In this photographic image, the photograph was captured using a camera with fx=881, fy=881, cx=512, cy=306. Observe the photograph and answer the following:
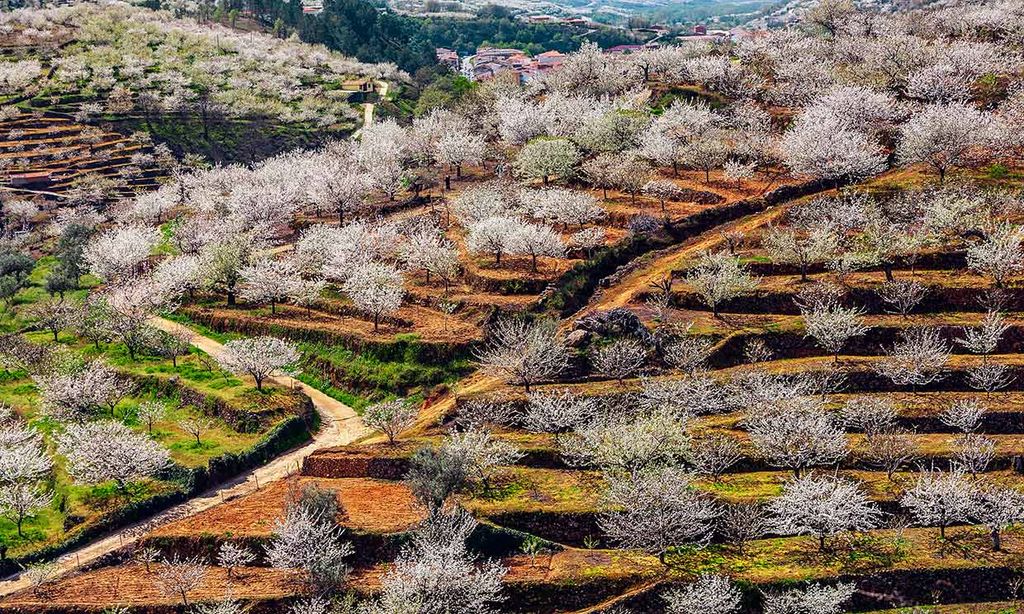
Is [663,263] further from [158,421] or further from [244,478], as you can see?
[158,421]

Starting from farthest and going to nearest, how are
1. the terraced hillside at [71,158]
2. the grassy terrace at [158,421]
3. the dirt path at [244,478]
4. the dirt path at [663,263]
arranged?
the terraced hillside at [71,158]
the dirt path at [663,263]
the grassy terrace at [158,421]
the dirt path at [244,478]

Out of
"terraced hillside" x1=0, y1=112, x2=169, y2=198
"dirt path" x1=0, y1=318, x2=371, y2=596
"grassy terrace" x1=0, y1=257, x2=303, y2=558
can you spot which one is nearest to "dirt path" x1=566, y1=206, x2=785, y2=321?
"dirt path" x1=0, y1=318, x2=371, y2=596

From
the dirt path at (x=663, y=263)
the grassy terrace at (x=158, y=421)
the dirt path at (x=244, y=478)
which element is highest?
the dirt path at (x=663, y=263)

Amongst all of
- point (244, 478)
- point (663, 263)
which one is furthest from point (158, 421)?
point (663, 263)

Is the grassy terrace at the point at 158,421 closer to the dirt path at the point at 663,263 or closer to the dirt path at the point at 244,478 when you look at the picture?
the dirt path at the point at 244,478

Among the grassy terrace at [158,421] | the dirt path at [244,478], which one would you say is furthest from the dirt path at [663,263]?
the grassy terrace at [158,421]

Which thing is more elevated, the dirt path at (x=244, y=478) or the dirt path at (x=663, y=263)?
the dirt path at (x=663, y=263)

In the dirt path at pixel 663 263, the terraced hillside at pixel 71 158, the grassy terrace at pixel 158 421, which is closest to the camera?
the grassy terrace at pixel 158 421

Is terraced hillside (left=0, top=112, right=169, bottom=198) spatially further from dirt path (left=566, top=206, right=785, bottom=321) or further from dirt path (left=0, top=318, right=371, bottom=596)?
dirt path (left=566, top=206, right=785, bottom=321)
